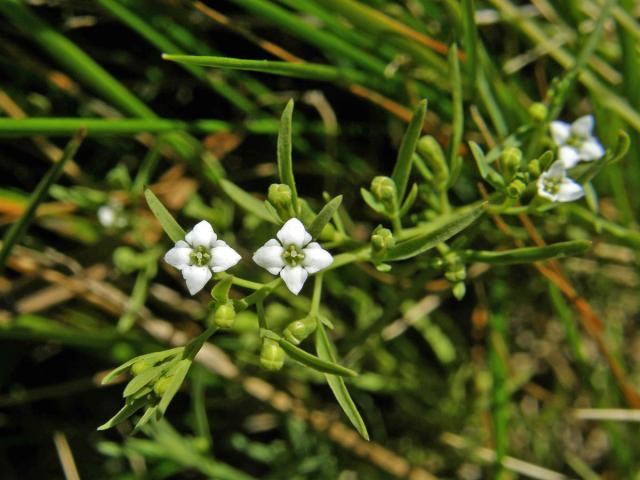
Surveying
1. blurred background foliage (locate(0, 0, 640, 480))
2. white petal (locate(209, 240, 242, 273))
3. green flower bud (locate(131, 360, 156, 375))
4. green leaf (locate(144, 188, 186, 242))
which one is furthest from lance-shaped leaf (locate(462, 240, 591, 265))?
green flower bud (locate(131, 360, 156, 375))

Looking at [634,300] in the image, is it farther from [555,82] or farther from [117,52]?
[117,52]

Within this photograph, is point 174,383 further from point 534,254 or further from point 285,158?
point 534,254

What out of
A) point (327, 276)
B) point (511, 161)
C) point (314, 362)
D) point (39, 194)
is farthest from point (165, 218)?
point (327, 276)

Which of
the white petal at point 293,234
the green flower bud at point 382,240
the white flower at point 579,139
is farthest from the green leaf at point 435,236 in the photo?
the white flower at point 579,139

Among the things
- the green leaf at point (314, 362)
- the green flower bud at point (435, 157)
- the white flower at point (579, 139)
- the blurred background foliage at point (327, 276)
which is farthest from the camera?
the blurred background foliage at point (327, 276)

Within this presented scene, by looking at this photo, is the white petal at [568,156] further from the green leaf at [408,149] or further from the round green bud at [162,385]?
the round green bud at [162,385]

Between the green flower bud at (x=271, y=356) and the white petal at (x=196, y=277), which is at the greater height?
the white petal at (x=196, y=277)

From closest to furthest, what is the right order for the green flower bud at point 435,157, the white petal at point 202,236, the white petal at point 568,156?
the white petal at point 202,236, the green flower bud at point 435,157, the white petal at point 568,156

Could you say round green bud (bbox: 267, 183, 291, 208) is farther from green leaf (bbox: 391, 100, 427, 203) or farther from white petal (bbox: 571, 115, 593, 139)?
white petal (bbox: 571, 115, 593, 139)

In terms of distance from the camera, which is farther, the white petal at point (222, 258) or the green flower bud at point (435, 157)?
the green flower bud at point (435, 157)
